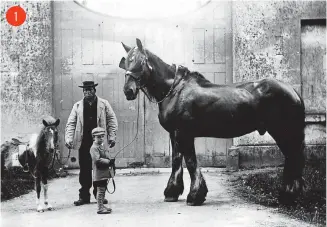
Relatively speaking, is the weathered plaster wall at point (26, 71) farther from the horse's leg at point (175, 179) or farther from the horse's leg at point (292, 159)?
the horse's leg at point (292, 159)

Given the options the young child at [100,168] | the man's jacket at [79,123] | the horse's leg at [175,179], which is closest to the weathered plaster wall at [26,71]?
the man's jacket at [79,123]

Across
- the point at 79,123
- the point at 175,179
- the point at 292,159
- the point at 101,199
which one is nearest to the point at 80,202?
the point at 101,199

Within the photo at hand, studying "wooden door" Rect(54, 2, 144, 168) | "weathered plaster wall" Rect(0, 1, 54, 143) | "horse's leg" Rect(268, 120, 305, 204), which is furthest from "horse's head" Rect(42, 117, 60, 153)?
"wooden door" Rect(54, 2, 144, 168)

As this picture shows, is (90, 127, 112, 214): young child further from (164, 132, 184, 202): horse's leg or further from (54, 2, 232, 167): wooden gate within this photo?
(54, 2, 232, 167): wooden gate

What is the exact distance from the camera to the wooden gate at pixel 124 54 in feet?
33.9

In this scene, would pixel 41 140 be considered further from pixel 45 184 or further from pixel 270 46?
pixel 270 46

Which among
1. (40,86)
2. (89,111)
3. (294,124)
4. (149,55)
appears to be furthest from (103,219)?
(40,86)

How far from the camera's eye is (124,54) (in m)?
10.4

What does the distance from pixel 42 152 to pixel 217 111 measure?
7.81 ft

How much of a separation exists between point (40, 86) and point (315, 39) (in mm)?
5652

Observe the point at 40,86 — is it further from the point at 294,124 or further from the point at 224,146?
the point at 294,124

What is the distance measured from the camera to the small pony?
6539mm

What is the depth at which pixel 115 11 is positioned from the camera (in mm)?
10195

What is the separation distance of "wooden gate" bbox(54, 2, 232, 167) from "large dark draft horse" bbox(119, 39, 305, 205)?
3.41 metres
